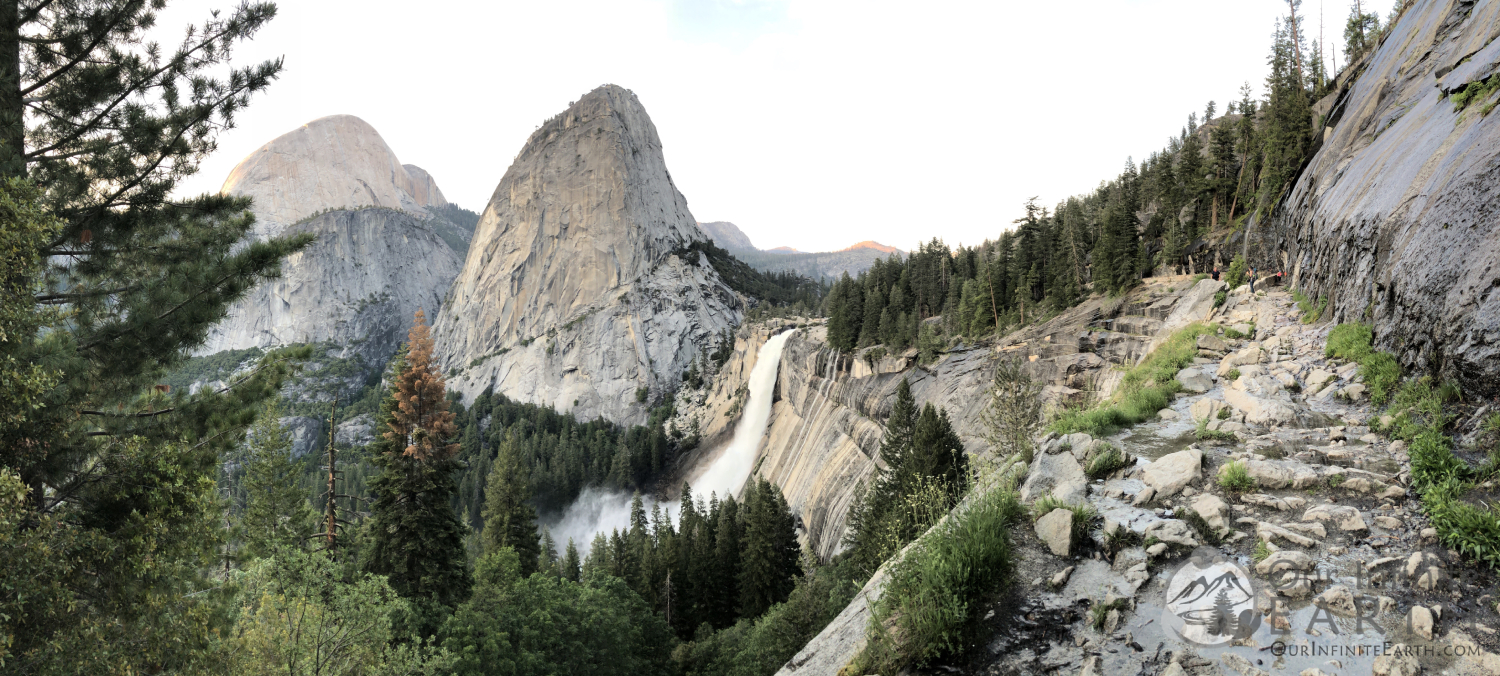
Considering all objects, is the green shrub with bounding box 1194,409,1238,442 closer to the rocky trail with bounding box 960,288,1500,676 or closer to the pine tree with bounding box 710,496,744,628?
the rocky trail with bounding box 960,288,1500,676

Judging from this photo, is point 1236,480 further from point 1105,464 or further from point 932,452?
point 932,452

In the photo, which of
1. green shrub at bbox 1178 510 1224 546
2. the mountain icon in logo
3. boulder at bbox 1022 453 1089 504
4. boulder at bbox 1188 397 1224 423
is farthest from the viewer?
boulder at bbox 1188 397 1224 423

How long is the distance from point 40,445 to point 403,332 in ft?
601

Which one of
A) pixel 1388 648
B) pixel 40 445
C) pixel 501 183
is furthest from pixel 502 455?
pixel 501 183

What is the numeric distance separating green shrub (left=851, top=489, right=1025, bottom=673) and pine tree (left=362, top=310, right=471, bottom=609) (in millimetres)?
16729

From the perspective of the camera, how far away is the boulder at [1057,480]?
6.83m

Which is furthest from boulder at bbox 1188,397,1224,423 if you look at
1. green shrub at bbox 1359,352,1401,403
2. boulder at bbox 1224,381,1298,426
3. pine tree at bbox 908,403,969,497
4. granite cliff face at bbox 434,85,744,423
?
granite cliff face at bbox 434,85,744,423

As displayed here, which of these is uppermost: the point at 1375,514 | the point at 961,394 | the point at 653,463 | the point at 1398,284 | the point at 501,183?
the point at 501,183

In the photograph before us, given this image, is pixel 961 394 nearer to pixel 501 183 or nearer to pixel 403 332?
pixel 501 183

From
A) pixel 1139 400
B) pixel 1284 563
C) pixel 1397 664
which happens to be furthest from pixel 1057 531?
pixel 1139 400

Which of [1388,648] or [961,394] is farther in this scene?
[961,394]

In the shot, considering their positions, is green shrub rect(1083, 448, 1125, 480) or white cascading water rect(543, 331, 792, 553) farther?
white cascading water rect(543, 331, 792, 553)

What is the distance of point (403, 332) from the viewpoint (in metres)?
164

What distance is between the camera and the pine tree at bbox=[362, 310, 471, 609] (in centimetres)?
1738
